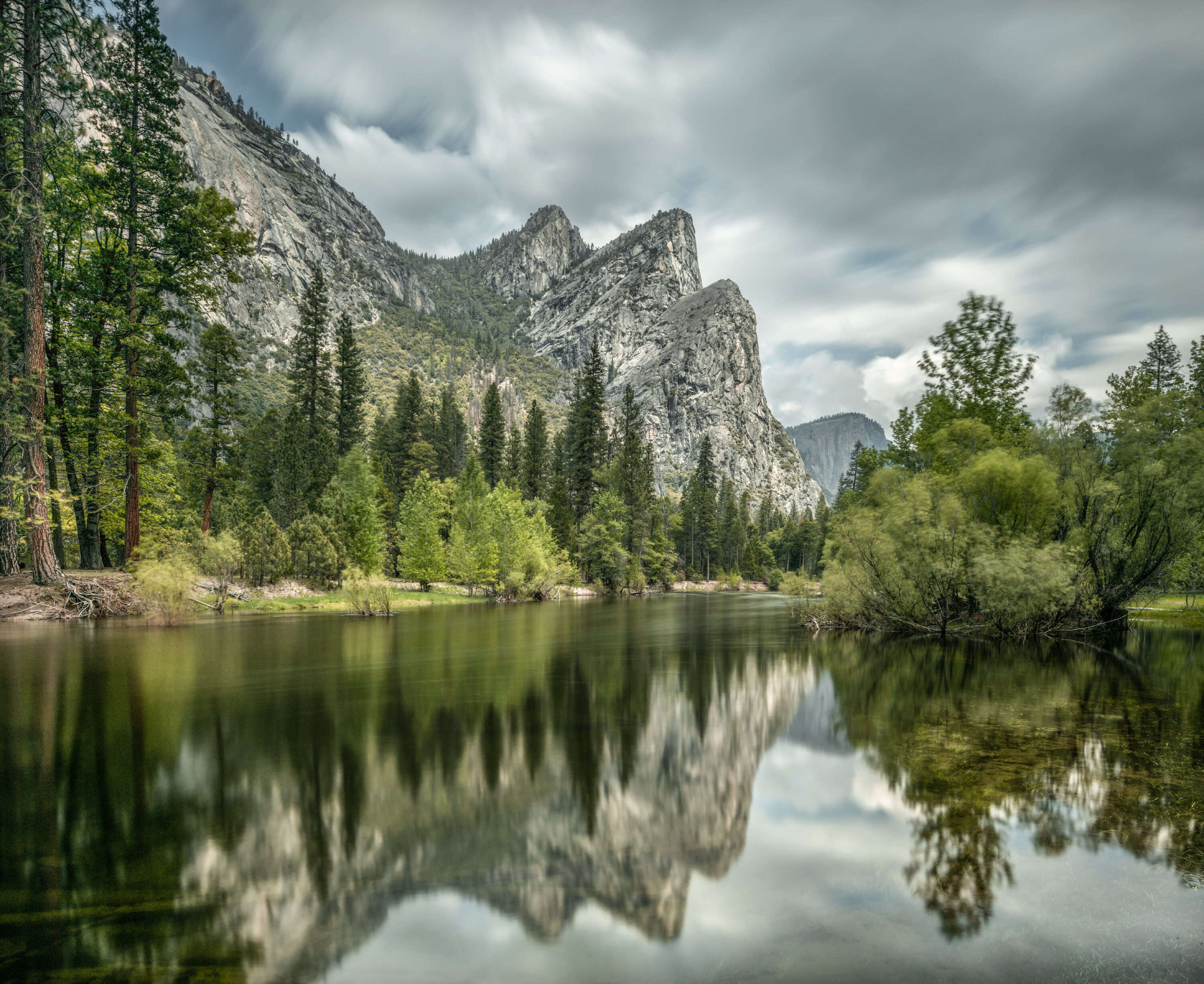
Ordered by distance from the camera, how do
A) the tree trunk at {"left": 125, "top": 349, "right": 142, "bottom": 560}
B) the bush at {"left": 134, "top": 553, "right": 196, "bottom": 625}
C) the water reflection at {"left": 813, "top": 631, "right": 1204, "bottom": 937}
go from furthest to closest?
1. the tree trunk at {"left": 125, "top": 349, "right": 142, "bottom": 560}
2. the bush at {"left": 134, "top": 553, "right": 196, "bottom": 625}
3. the water reflection at {"left": 813, "top": 631, "right": 1204, "bottom": 937}

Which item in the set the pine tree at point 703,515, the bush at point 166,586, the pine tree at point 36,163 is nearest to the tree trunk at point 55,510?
the pine tree at point 36,163

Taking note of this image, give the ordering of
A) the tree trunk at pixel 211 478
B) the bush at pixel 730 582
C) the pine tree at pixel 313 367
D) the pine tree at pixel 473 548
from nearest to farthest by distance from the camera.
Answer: the tree trunk at pixel 211 478
the pine tree at pixel 473 548
the pine tree at pixel 313 367
the bush at pixel 730 582

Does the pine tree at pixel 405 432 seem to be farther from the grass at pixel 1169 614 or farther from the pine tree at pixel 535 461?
the grass at pixel 1169 614

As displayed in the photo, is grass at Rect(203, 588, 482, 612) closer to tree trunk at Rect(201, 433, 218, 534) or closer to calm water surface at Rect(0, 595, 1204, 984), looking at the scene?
tree trunk at Rect(201, 433, 218, 534)

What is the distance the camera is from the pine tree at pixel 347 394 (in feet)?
181

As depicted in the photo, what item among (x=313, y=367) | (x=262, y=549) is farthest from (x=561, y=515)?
(x=262, y=549)

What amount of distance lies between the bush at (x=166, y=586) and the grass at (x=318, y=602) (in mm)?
5181

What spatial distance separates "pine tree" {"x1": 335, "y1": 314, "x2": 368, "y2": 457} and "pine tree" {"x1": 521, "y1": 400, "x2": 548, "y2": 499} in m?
19.2

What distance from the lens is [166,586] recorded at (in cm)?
2128

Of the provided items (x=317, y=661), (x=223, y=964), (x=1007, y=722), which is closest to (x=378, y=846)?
(x=223, y=964)

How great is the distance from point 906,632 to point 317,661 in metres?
22.0

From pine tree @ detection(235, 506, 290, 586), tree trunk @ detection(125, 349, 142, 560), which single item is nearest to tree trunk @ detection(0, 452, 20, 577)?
tree trunk @ detection(125, 349, 142, 560)

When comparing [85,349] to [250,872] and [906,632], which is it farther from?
[906,632]

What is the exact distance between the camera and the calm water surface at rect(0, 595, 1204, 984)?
11.4ft
